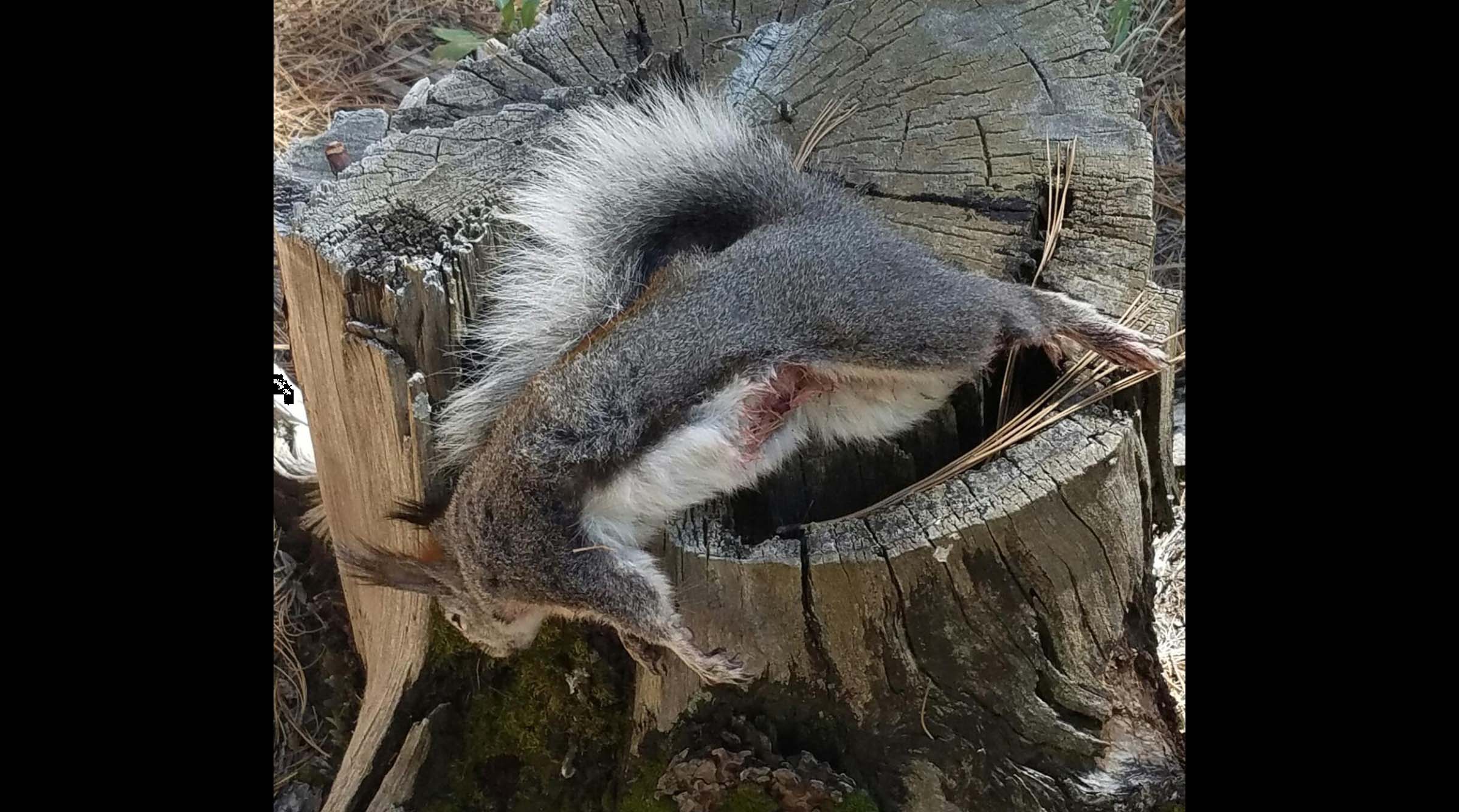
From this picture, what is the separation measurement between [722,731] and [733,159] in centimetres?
77

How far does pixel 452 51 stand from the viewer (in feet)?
5.39

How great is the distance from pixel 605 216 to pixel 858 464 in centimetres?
50

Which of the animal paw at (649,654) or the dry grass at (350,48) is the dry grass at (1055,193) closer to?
the animal paw at (649,654)

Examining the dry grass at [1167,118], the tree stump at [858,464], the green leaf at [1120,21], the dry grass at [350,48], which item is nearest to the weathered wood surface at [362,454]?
the tree stump at [858,464]

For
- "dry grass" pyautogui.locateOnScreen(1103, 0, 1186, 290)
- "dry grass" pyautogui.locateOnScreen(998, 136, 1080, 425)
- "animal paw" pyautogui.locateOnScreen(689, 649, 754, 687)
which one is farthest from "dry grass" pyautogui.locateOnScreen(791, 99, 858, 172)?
"animal paw" pyautogui.locateOnScreen(689, 649, 754, 687)

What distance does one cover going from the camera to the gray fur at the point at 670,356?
1.28 metres

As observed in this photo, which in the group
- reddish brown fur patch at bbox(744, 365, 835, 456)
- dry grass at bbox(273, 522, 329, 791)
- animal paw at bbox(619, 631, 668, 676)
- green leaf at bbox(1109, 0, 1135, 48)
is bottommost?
dry grass at bbox(273, 522, 329, 791)

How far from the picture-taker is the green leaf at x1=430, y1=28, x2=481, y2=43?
1.62m

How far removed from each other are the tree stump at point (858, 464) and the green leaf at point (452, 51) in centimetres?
11

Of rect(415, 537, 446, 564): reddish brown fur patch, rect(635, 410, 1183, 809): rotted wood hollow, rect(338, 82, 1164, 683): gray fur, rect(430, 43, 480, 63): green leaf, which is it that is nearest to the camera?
rect(635, 410, 1183, 809): rotted wood hollow

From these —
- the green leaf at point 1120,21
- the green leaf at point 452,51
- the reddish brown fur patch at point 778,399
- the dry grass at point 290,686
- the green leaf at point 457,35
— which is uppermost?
the green leaf at point 1120,21

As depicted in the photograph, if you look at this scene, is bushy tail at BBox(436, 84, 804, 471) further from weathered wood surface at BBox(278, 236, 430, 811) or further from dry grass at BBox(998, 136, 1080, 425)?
dry grass at BBox(998, 136, 1080, 425)

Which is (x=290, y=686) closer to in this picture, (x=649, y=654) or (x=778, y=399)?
(x=649, y=654)

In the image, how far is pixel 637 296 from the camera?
140 cm
